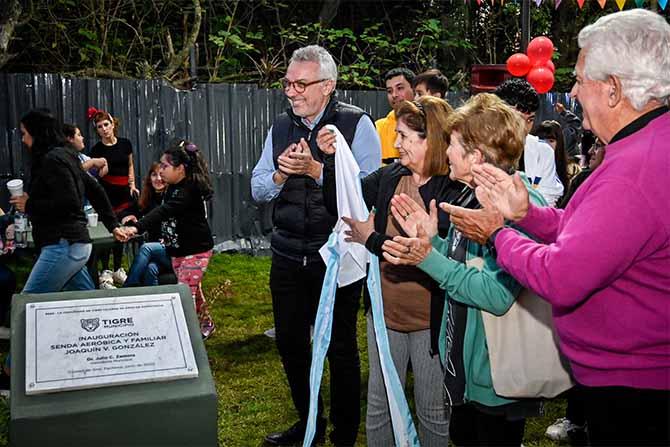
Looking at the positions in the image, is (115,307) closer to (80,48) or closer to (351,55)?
(80,48)

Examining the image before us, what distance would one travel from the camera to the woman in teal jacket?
2264mm

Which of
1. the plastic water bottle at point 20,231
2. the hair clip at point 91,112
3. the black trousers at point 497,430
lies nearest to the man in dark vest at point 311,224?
the black trousers at point 497,430

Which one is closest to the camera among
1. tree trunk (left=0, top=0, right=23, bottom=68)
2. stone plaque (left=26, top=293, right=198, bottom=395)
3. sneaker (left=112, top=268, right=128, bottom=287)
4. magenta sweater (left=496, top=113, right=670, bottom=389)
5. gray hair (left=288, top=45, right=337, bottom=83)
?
magenta sweater (left=496, top=113, right=670, bottom=389)

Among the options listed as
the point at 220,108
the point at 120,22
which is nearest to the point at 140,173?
the point at 220,108

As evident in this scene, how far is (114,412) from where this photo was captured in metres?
2.75

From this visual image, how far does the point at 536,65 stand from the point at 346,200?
6.35 m

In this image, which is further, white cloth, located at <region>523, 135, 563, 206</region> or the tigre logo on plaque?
white cloth, located at <region>523, 135, 563, 206</region>

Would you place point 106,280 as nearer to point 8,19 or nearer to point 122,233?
point 122,233

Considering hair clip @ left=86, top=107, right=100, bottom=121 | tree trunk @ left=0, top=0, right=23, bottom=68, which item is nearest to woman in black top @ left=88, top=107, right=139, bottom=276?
hair clip @ left=86, top=107, right=100, bottom=121

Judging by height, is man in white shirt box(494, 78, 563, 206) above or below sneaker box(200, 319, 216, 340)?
above

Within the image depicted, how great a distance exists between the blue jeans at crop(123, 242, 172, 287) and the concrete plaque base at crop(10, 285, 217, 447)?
91.3 inches

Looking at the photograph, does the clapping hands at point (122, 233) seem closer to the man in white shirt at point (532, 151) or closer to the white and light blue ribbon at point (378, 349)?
the white and light blue ribbon at point (378, 349)

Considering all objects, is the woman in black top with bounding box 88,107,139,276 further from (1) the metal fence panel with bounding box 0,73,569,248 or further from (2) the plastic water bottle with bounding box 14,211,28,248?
(2) the plastic water bottle with bounding box 14,211,28,248

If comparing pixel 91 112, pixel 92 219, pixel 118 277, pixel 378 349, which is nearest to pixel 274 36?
pixel 91 112
